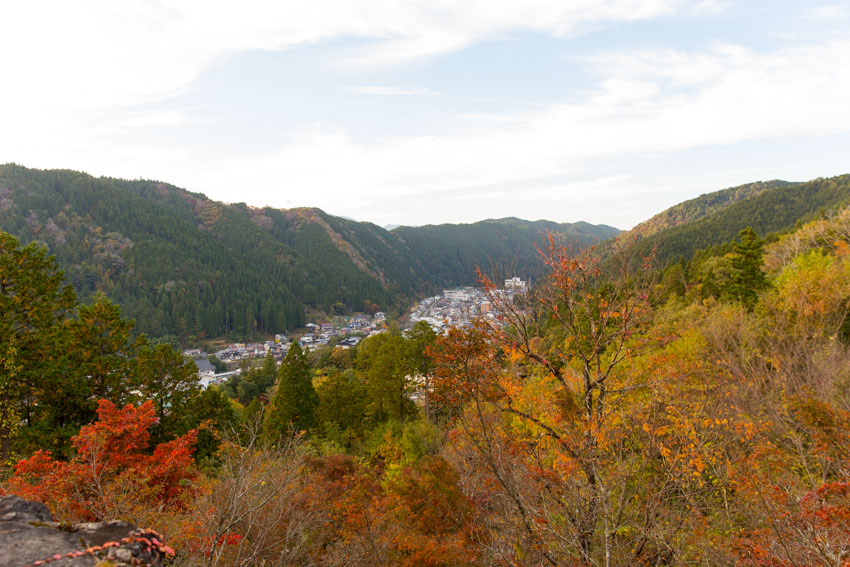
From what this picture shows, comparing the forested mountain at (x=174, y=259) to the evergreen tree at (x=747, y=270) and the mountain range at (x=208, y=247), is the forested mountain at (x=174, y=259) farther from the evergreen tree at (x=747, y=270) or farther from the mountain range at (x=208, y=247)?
the evergreen tree at (x=747, y=270)

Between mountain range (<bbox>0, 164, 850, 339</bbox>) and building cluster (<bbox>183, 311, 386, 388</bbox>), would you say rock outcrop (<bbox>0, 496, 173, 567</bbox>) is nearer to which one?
building cluster (<bbox>183, 311, 386, 388</bbox>)

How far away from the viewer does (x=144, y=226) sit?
13500 centimetres

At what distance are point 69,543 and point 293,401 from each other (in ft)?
72.0

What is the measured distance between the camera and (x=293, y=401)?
23.6 metres

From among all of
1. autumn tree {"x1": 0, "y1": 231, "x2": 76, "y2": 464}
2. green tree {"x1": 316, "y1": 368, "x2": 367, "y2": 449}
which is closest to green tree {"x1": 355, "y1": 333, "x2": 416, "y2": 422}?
green tree {"x1": 316, "y1": 368, "x2": 367, "y2": 449}

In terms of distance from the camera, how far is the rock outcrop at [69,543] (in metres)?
2.86

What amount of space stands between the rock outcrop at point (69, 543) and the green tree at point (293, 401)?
20987 millimetres

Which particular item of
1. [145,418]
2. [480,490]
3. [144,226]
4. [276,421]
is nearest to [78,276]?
[144,226]

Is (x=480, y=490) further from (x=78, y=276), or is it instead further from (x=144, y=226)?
(x=144, y=226)

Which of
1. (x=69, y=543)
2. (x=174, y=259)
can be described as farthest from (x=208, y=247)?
(x=69, y=543)

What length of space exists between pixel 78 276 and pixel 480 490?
133783 millimetres

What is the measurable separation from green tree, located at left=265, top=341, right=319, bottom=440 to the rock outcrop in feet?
68.9

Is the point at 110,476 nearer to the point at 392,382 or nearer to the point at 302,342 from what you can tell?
the point at 392,382

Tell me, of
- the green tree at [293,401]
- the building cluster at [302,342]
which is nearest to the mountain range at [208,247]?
the building cluster at [302,342]
